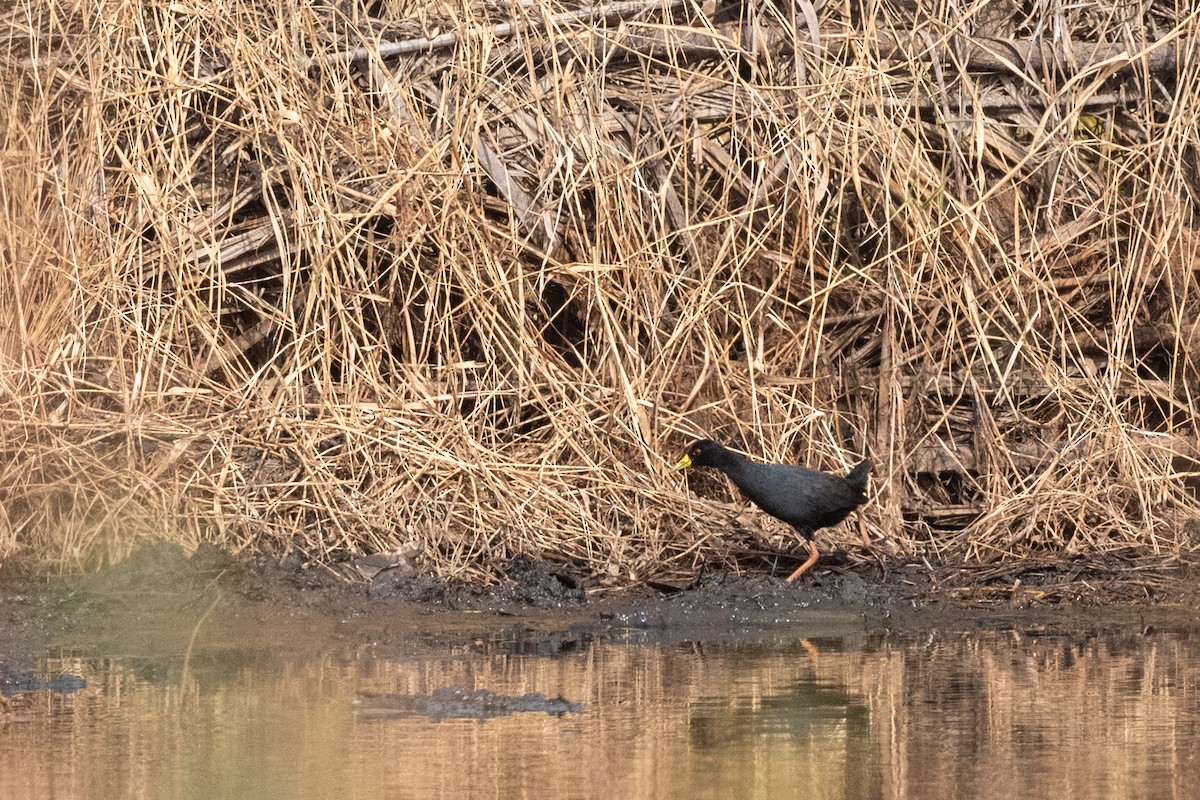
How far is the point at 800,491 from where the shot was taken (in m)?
6.56

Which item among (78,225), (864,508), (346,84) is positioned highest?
(346,84)

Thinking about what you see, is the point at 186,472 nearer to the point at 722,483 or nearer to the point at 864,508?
the point at 722,483

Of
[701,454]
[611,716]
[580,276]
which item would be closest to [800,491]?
[701,454]

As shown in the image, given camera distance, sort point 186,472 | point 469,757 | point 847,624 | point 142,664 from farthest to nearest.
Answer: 1. point 186,472
2. point 847,624
3. point 142,664
4. point 469,757

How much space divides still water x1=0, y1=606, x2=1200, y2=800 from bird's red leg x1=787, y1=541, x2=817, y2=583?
0.53 meters

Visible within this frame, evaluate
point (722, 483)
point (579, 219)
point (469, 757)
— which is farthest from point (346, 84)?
point (469, 757)

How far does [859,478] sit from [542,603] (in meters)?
1.31

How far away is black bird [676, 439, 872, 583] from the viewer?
6566mm

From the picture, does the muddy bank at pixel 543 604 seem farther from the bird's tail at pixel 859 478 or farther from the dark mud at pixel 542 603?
the bird's tail at pixel 859 478

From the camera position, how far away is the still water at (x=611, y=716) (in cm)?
390

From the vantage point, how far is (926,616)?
6.38 m

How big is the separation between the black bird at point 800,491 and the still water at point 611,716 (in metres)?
0.58

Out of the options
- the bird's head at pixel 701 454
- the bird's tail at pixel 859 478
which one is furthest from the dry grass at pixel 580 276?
the bird's tail at pixel 859 478

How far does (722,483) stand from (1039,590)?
4.75 ft
